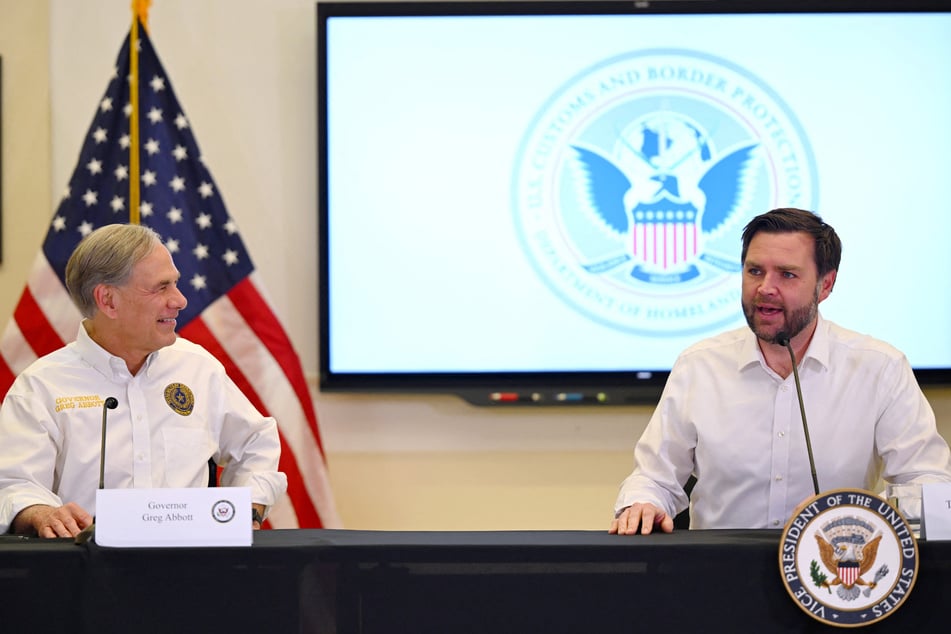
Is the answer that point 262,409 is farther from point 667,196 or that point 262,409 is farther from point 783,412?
point 783,412

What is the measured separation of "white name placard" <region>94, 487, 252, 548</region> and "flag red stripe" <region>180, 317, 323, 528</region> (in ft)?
6.04

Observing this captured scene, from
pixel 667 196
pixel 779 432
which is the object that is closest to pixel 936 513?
pixel 779 432

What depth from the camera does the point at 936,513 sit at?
1.48 metres

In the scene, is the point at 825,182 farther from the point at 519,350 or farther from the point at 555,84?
the point at 519,350

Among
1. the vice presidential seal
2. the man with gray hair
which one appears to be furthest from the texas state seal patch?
the vice presidential seal

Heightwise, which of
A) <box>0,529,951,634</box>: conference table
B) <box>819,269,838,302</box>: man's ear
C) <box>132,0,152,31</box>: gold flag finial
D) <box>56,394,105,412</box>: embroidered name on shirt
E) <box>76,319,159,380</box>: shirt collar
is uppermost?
<box>132,0,152,31</box>: gold flag finial

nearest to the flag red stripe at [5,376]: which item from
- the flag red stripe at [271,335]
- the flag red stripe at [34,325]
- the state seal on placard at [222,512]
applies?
the flag red stripe at [34,325]

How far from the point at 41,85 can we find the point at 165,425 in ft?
6.01

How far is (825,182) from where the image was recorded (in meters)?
3.44

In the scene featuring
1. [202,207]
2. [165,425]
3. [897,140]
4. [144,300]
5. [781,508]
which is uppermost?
[897,140]

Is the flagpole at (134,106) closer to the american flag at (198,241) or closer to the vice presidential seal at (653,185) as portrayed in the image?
the american flag at (198,241)

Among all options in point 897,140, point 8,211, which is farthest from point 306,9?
point 897,140

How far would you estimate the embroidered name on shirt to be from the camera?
7.04 feet

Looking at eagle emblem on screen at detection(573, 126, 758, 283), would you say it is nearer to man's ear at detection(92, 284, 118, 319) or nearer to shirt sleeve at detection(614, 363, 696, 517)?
shirt sleeve at detection(614, 363, 696, 517)
